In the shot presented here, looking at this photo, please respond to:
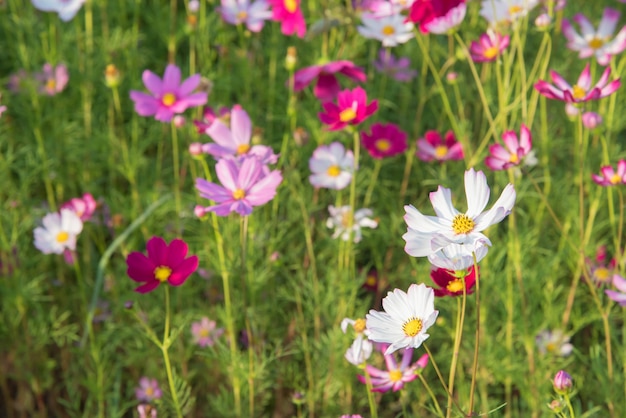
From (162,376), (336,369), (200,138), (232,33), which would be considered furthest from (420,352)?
(232,33)

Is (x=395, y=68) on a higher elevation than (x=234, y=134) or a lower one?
lower

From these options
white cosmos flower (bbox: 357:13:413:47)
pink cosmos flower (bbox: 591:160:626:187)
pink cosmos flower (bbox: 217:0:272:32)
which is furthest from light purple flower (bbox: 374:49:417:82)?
pink cosmos flower (bbox: 591:160:626:187)

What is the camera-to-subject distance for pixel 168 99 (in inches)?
62.2

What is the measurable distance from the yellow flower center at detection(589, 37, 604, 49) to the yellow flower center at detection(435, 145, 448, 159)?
39cm

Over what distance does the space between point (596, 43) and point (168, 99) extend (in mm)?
925

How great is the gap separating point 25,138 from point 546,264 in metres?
1.22

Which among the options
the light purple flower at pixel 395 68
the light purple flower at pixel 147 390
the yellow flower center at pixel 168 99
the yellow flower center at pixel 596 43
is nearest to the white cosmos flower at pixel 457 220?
the yellow flower center at pixel 168 99

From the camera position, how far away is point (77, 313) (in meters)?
1.86

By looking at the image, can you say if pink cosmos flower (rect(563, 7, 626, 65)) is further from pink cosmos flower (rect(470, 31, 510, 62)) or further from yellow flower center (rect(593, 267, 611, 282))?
yellow flower center (rect(593, 267, 611, 282))

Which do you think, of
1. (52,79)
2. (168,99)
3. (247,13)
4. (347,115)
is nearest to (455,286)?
(347,115)

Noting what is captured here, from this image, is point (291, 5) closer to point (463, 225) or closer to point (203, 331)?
point (203, 331)

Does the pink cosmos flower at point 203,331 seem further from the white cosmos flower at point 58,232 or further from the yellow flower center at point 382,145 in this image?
the yellow flower center at point 382,145

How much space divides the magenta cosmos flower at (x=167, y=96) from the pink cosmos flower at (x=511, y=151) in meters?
0.53

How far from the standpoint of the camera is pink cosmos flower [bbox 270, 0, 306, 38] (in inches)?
66.9
